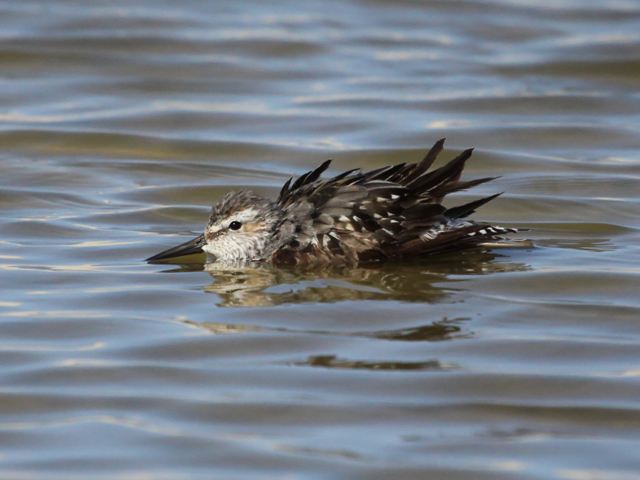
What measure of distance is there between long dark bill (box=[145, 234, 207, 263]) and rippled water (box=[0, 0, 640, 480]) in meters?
0.23

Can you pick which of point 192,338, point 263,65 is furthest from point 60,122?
point 192,338

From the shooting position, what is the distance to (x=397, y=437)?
660cm

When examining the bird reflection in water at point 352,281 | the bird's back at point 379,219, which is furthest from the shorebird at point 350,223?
the bird reflection in water at point 352,281

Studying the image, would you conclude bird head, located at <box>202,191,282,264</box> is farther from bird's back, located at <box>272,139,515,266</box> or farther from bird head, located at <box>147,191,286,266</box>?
bird's back, located at <box>272,139,515,266</box>

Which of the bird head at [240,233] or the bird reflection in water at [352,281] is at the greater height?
the bird head at [240,233]

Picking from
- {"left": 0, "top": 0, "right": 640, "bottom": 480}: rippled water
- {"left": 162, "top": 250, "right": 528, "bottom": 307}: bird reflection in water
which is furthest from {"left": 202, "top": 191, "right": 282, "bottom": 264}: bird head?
{"left": 0, "top": 0, "right": 640, "bottom": 480}: rippled water

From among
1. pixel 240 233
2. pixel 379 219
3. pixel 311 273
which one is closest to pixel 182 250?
pixel 240 233

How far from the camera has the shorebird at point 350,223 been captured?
9.62 m

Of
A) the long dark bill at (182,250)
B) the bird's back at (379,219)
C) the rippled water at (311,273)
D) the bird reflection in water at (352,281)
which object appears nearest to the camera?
the rippled water at (311,273)

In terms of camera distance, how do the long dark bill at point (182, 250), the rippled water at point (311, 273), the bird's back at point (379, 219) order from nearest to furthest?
the rippled water at point (311, 273) → the bird's back at point (379, 219) → the long dark bill at point (182, 250)

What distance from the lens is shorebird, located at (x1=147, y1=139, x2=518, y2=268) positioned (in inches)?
379

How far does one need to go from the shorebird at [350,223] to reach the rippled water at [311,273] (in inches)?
7.7

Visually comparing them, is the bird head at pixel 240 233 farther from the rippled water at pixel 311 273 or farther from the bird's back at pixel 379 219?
the rippled water at pixel 311 273

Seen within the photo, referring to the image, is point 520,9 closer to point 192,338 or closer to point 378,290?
point 378,290
